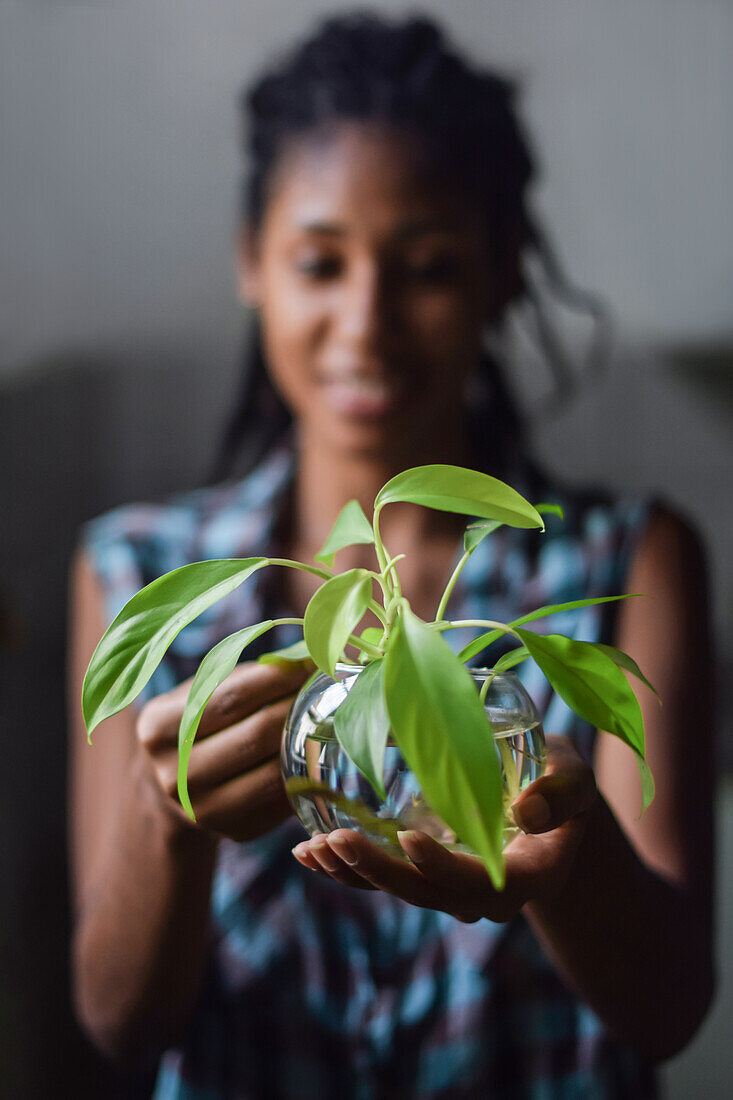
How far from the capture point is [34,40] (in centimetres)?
78

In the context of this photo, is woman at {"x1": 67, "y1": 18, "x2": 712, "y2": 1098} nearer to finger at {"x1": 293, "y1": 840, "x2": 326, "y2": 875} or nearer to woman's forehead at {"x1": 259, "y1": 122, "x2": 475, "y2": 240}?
woman's forehead at {"x1": 259, "y1": 122, "x2": 475, "y2": 240}

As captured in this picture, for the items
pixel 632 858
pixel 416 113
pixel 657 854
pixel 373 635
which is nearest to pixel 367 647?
pixel 373 635

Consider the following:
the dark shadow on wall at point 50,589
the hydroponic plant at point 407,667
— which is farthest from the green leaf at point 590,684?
the dark shadow on wall at point 50,589

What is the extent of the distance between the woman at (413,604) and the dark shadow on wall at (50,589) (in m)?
0.05

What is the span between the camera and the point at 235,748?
1.15 ft

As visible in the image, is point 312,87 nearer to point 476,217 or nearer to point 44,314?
point 476,217

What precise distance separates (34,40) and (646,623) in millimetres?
679

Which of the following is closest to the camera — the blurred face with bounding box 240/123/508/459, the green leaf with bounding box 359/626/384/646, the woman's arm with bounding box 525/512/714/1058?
the green leaf with bounding box 359/626/384/646

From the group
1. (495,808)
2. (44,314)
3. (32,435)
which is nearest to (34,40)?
(44,314)

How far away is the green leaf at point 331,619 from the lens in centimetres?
25

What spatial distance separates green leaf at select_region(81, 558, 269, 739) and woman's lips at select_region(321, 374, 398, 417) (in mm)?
416

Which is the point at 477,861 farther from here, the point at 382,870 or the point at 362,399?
the point at 362,399

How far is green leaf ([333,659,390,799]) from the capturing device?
0.23 m

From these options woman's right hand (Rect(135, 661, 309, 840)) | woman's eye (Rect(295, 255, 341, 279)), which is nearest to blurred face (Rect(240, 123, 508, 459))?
woman's eye (Rect(295, 255, 341, 279))
